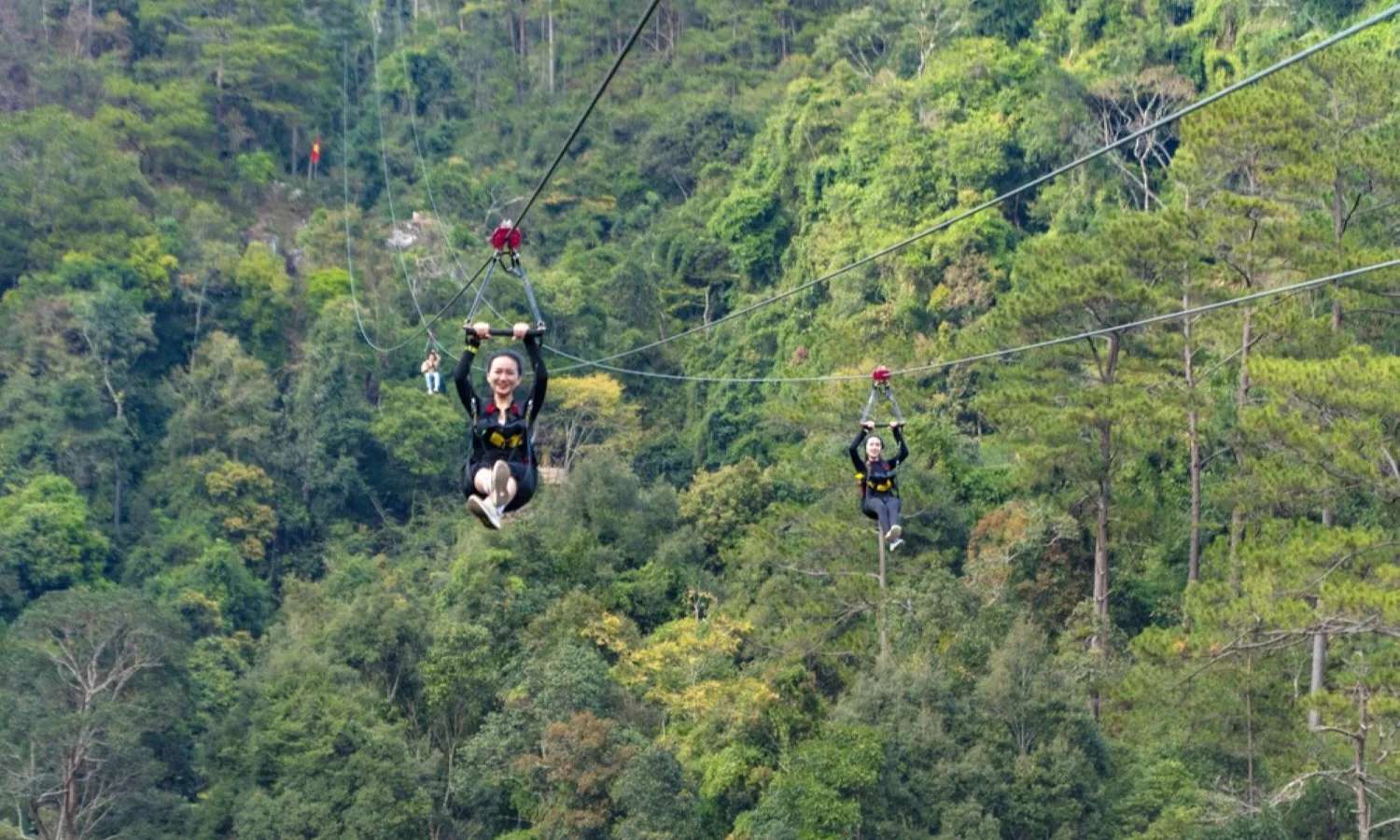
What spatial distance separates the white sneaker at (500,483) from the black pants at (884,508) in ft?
15.1

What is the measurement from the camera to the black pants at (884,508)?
1292cm

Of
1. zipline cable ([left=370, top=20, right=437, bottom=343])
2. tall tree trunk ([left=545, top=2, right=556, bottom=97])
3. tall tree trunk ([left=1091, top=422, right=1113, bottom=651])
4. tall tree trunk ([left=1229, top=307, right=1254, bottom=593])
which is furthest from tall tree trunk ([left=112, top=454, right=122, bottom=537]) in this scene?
tall tree trunk ([left=1229, top=307, right=1254, bottom=593])

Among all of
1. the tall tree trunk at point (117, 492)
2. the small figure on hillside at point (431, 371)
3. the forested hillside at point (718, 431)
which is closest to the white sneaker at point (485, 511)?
the forested hillside at point (718, 431)

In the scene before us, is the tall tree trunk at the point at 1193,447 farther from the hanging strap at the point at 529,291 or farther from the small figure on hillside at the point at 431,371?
the hanging strap at the point at 529,291

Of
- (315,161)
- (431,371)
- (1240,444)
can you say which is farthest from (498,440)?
(315,161)

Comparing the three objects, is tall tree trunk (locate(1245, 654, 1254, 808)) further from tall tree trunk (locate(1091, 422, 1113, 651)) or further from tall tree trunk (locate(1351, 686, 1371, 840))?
tall tree trunk (locate(1091, 422, 1113, 651))

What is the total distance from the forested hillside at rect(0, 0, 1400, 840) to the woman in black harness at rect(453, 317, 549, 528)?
450cm

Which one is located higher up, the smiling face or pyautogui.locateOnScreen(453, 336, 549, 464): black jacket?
the smiling face

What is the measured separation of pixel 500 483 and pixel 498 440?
37 centimetres

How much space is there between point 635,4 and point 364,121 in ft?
23.5

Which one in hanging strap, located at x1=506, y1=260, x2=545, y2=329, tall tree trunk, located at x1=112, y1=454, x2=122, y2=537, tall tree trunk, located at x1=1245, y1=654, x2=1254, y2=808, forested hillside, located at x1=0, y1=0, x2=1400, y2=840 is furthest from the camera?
tall tree trunk, located at x1=112, y1=454, x2=122, y2=537

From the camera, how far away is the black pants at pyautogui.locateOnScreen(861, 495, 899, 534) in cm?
1292

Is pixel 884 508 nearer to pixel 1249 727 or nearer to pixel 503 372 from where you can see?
pixel 503 372

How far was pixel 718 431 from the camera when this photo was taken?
3256 centimetres
